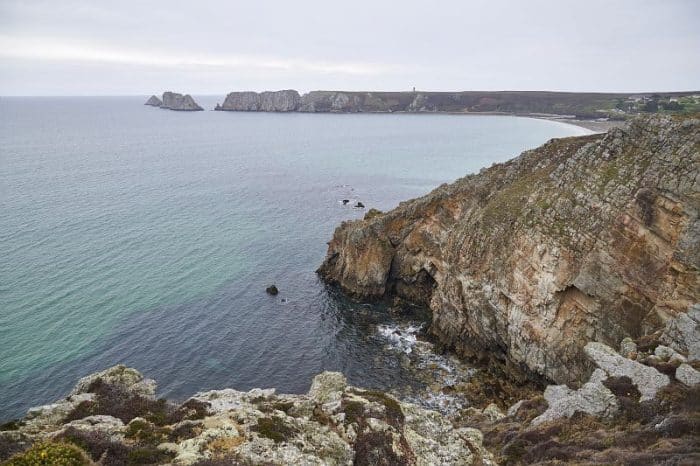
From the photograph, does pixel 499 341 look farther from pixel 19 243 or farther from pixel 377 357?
pixel 19 243

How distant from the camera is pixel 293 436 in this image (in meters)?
23.4

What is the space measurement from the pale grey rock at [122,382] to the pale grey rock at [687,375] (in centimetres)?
3364

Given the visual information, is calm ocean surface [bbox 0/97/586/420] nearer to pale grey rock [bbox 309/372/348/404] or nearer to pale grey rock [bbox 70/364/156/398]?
pale grey rock [bbox 70/364/156/398]

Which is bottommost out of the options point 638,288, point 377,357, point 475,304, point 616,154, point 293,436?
point 377,357

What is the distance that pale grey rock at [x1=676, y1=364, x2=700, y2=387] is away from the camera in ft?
87.5

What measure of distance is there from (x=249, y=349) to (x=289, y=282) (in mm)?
17928

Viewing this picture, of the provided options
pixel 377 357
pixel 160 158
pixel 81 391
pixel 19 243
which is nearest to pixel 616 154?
pixel 377 357

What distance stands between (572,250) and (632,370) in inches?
572

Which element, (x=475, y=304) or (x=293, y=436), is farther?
(x=475, y=304)

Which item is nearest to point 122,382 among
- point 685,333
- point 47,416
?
point 47,416

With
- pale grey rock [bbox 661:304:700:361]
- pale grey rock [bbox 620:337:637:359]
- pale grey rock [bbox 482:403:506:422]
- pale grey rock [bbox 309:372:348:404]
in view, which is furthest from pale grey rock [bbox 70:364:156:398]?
pale grey rock [bbox 661:304:700:361]

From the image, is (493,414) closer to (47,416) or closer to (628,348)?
(628,348)

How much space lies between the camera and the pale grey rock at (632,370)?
2750 cm

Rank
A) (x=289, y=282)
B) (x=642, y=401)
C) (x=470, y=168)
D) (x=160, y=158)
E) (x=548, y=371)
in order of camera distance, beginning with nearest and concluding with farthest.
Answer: (x=642, y=401), (x=548, y=371), (x=289, y=282), (x=470, y=168), (x=160, y=158)
